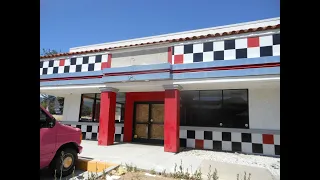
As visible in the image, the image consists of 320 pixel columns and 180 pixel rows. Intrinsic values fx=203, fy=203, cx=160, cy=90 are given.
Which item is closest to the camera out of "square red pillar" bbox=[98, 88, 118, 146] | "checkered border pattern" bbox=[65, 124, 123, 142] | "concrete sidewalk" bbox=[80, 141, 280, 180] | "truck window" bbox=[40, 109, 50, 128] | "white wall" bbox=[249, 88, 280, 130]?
"truck window" bbox=[40, 109, 50, 128]

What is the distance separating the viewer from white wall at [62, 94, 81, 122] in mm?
10289

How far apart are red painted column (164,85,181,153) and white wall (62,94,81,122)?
5525 millimetres

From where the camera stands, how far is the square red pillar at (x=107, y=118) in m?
7.68

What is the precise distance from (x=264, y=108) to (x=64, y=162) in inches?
258

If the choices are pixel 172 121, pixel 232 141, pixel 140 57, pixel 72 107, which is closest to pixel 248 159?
pixel 232 141

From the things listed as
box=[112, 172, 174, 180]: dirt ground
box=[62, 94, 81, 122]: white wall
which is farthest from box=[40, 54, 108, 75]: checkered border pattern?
box=[112, 172, 174, 180]: dirt ground

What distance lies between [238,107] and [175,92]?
104 inches

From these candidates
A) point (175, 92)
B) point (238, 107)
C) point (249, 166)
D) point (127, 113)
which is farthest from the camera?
point (127, 113)

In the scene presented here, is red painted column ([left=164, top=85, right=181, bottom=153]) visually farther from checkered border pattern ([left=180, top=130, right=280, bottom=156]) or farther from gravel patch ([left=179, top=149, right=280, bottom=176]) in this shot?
checkered border pattern ([left=180, top=130, right=280, bottom=156])

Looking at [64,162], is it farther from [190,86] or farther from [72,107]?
[72,107]

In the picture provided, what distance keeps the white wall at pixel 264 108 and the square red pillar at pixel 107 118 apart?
17.1ft
